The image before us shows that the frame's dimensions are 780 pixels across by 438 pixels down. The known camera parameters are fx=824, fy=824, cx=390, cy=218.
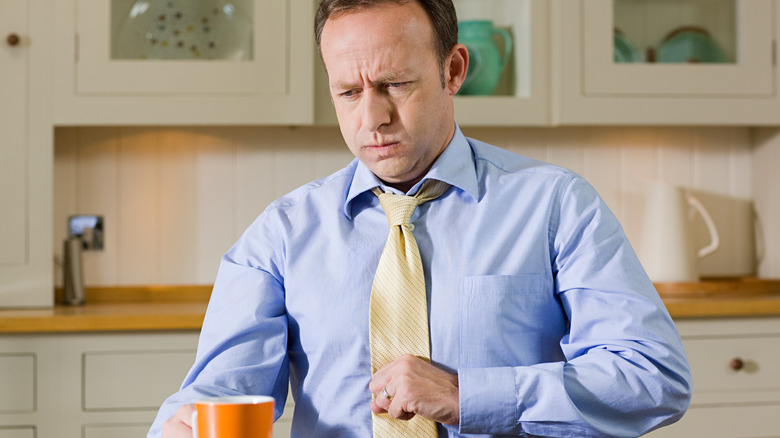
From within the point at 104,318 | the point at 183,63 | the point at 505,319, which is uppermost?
the point at 183,63

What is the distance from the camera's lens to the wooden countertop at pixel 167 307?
209 cm

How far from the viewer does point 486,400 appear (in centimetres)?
95

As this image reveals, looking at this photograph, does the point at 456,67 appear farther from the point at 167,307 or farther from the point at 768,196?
the point at 768,196

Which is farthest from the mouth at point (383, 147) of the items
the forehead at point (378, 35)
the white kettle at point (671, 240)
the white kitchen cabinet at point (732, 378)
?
the white kettle at point (671, 240)

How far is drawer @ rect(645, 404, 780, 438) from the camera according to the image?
2.26 m

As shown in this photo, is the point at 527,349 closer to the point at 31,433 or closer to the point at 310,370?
the point at 310,370

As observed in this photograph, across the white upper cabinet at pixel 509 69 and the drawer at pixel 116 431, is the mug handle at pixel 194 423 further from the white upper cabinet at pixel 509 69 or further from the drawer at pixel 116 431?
the white upper cabinet at pixel 509 69

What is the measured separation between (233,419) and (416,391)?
10.4 inches

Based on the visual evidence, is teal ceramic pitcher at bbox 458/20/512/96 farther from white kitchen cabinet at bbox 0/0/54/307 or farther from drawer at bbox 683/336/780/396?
white kitchen cabinet at bbox 0/0/54/307

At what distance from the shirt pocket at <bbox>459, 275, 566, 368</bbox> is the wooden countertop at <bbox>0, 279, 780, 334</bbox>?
1.22m

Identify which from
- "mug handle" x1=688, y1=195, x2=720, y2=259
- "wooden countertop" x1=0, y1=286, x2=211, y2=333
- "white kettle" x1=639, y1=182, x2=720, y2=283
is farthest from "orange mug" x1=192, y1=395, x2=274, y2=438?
"mug handle" x1=688, y1=195, x2=720, y2=259

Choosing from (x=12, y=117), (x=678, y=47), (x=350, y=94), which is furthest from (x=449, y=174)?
(x=678, y=47)

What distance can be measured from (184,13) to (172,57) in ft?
0.47

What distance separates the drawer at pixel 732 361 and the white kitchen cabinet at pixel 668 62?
672 millimetres
